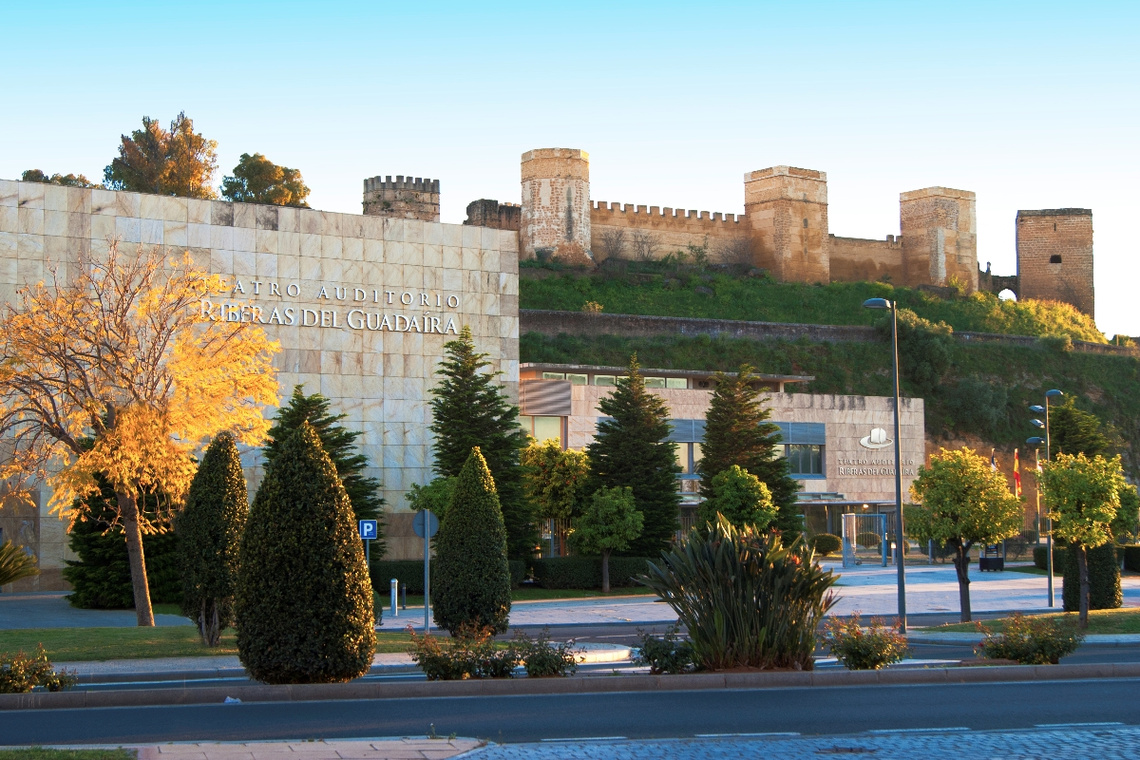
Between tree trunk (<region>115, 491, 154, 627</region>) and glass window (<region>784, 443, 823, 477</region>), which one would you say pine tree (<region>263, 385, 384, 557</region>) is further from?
glass window (<region>784, 443, 823, 477</region>)

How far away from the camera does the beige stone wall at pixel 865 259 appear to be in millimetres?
97000

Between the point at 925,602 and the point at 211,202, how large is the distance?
23616mm

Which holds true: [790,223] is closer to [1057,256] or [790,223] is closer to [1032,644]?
[1057,256]

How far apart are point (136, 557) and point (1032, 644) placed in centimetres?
1691

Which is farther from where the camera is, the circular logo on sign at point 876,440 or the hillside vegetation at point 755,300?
the hillside vegetation at point 755,300

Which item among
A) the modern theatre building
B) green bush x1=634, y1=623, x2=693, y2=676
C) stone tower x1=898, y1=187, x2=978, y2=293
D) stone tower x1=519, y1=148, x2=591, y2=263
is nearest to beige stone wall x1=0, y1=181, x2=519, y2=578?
the modern theatre building

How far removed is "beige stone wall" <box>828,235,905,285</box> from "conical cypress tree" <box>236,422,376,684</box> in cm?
8468

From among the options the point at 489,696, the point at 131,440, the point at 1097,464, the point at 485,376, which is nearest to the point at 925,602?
the point at 1097,464

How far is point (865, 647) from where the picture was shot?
1526 centimetres

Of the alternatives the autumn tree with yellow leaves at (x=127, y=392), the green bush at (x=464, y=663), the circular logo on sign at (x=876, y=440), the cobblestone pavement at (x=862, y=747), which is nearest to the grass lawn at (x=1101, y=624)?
the green bush at (x=464, y=663)

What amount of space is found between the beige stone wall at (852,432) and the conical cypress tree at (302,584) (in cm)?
4216

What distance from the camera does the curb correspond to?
1364 cm

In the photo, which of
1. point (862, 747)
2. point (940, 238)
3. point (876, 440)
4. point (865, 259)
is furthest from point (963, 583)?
point (940, 238)

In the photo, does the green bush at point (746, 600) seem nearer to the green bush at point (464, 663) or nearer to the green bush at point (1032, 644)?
the green bush at point (464, 663)
